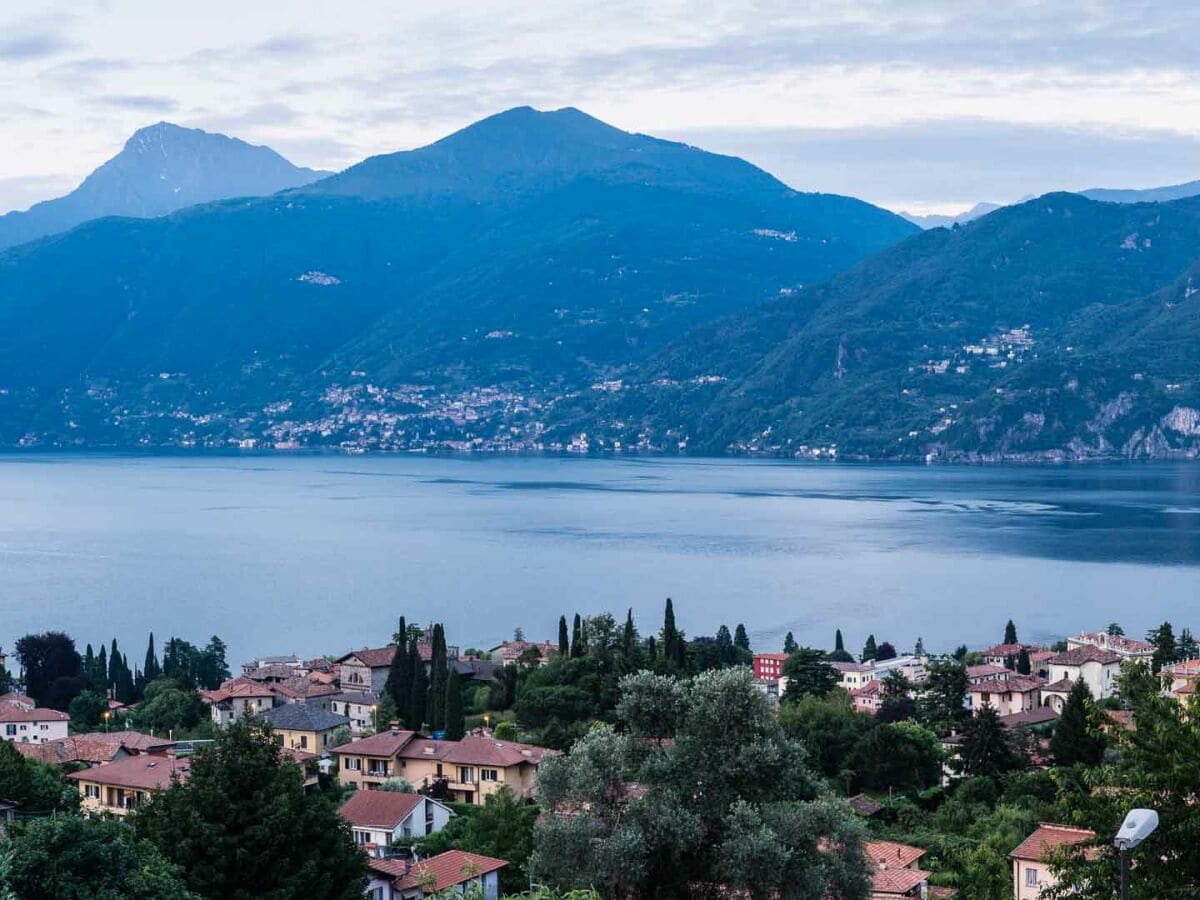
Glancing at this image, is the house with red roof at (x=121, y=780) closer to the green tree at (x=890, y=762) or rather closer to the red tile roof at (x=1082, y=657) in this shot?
the green tree at (x=890, y=762)

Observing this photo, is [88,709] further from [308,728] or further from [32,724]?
[308,728]

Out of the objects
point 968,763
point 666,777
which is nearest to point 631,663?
point 968,763

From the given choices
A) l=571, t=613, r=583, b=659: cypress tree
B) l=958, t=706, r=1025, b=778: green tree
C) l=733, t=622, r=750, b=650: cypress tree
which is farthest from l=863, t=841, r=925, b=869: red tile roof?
l=733, t=622, r=750, b=650: cypress tree

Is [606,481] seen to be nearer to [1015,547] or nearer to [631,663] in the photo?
[1015,547]

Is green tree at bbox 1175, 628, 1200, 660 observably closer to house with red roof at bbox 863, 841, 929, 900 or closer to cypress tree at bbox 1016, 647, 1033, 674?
cypress tree at bbox 1016, 647, 1033, 674

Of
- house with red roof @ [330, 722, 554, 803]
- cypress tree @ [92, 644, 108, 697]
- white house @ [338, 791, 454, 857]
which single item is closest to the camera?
white house @ [338, 791, 454, 857]

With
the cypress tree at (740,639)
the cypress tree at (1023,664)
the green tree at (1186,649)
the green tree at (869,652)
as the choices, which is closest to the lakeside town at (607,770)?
the cypress tree at (1023,664)
